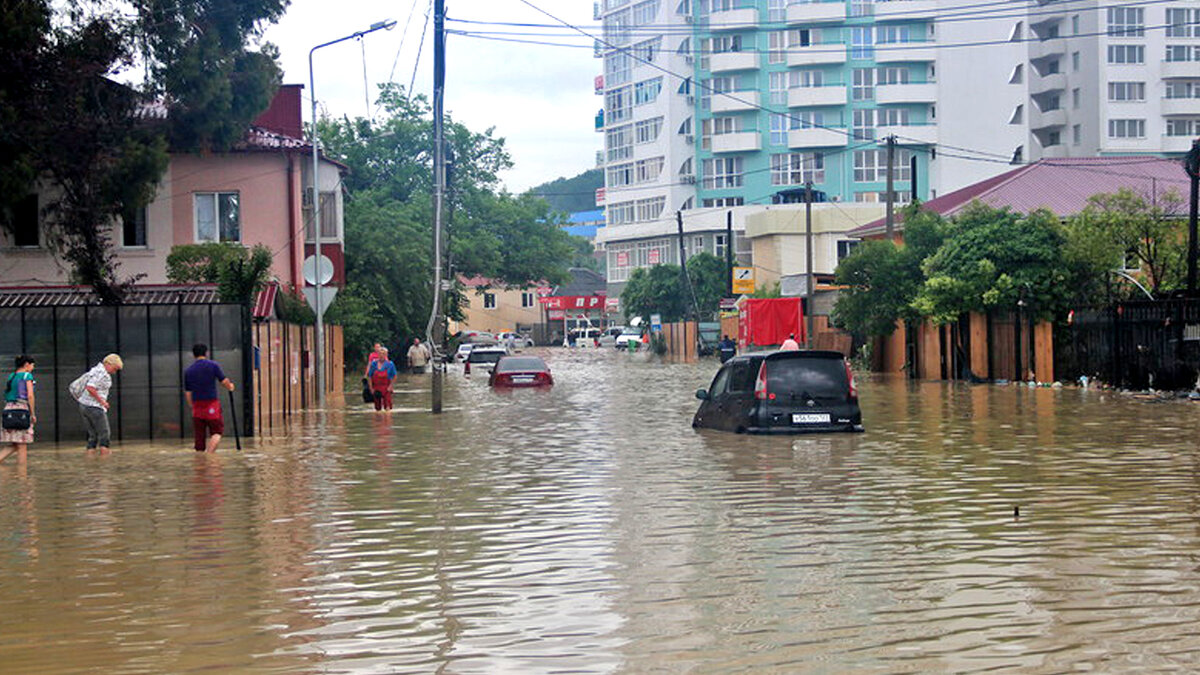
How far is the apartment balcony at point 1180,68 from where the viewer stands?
103125 mm

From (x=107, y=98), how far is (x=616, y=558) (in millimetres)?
25808

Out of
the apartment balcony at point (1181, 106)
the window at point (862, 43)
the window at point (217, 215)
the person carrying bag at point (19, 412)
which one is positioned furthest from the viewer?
the window at point (862, 43)

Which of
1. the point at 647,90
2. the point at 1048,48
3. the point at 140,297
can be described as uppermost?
the point at 647,90

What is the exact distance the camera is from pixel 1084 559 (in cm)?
1180

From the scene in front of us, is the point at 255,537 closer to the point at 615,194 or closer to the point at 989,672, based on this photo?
the point at 989,672

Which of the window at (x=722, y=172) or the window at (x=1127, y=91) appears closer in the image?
the window at (x=1127, y=91)

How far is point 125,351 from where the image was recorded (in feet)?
92.5

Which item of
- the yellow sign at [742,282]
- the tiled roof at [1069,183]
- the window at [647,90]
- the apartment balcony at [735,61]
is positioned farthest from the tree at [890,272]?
the window at [647,90]

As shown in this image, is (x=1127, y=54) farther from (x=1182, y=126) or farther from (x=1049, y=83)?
(x=1182, y=126)

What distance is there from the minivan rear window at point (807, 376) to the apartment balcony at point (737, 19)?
9983 centimetres

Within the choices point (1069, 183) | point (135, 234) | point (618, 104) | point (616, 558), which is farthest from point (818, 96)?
point (616, 558)

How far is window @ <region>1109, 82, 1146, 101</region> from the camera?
337ft

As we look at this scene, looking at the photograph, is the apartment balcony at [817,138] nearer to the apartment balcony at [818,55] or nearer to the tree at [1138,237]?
the apartment balcony at [818,55]

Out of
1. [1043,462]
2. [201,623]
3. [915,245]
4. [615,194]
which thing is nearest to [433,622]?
[201,623]
